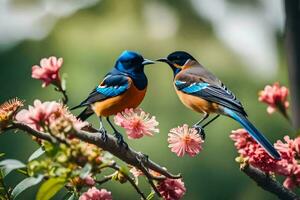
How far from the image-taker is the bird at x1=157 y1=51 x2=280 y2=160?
1.68 metres

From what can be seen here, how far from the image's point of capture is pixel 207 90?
1825 millimetres

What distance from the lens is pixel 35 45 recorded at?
28.6 feet

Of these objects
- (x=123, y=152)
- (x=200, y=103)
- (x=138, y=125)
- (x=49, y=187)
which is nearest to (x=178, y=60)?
(x=200, y=103)

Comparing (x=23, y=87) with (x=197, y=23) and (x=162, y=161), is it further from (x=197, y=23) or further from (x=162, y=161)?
(x=197, y=23)

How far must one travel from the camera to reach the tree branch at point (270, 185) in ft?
4.21

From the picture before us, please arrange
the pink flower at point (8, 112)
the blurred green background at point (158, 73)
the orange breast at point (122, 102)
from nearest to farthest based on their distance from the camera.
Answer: the pink flower at point (8, 112) → the orange breast at point (122, 102) → the blurred green background at point (158, 73)

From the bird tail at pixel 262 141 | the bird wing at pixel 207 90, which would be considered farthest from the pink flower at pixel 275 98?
the bird wing at pixel 207 90

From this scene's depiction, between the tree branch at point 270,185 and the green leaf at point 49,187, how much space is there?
1.01ft

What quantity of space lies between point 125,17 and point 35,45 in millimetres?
1891

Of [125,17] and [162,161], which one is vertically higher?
[125,17]

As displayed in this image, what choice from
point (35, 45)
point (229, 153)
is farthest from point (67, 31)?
point (229, 153)

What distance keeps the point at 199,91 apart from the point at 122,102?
0.33 metres

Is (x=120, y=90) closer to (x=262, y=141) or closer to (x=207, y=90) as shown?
(x=207, y=90)

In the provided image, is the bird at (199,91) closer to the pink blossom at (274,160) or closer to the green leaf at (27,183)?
the pink blossom at (274,160)
